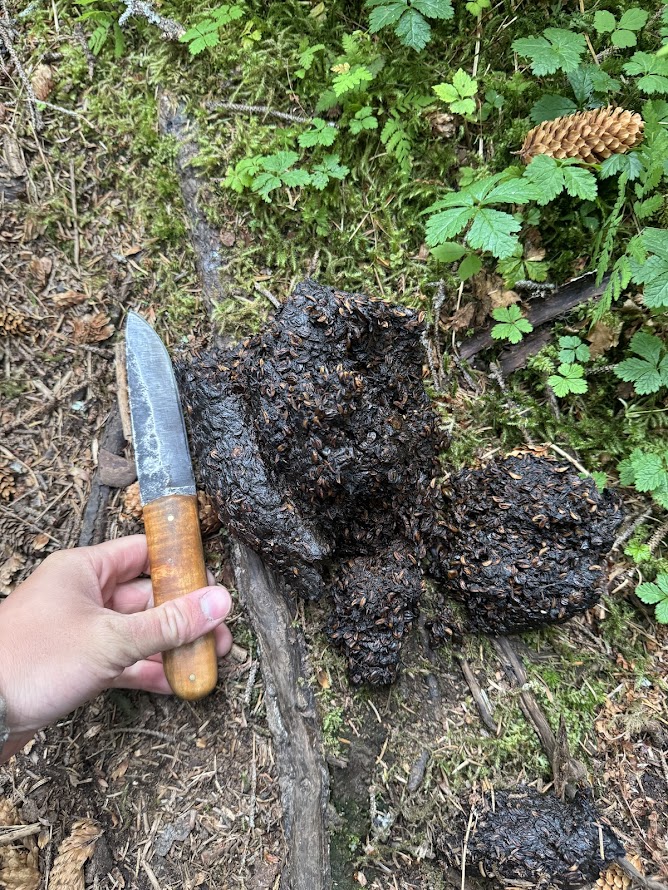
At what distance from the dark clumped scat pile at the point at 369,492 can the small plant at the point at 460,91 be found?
1.54 metres

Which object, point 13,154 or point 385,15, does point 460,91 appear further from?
point 13,154

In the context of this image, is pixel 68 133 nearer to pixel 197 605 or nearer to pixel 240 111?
pixel 240 111

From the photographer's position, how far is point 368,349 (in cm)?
324

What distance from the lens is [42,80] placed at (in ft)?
13.3

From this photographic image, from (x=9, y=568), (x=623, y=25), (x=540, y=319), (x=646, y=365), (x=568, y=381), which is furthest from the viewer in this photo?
(x=9, y=568)

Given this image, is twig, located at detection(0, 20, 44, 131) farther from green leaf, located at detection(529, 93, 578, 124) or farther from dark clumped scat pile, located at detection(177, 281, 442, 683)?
green leaf, located at detection(529, 93, 578, 124)

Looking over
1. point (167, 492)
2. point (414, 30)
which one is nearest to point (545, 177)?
point (414, 30)

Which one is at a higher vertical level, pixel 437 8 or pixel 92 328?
pixel 437 8

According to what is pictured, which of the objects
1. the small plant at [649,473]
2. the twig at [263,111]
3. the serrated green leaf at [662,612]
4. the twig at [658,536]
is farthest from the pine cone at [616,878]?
the twig at [263,111]

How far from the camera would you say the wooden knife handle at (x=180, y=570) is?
11.2ft

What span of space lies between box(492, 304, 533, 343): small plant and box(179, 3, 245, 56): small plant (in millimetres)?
2809

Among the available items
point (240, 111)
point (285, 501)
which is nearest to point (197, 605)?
point (285, 501)

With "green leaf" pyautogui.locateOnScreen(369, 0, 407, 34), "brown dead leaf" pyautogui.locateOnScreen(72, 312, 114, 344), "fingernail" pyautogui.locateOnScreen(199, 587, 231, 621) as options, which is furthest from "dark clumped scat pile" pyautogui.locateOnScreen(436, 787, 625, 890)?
"green leaf" pyautogui.locateOnScreen(369, 0, 407, 34)

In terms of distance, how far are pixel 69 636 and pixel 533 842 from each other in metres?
3.20
